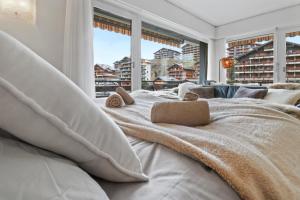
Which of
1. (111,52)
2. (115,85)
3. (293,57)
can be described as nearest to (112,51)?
(111,52)

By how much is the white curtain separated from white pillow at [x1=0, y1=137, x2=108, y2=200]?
2.12m

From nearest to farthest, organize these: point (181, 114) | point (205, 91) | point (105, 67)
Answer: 1. point (181, 114)
2. point (205, 91)
3. point (105, 67)

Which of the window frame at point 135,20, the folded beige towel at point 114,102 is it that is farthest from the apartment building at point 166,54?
the folded beige towel at point 114,102

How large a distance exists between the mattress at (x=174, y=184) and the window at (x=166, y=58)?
3039 millimetres

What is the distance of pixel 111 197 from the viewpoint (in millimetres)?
449

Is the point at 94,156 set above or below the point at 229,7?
below

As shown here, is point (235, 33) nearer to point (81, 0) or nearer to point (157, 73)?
point (157, 73)

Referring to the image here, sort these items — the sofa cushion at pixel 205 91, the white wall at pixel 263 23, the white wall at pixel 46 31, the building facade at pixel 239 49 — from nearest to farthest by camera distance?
the white wall at pixel 46 31 < the sofa cushion at pixel 205 91 < the white wall at pixel 263 23 < the building facade at pixel 239 49

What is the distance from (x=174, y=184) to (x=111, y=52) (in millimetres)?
2853

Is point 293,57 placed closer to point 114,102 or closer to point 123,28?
point 123,28

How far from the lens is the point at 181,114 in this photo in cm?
97

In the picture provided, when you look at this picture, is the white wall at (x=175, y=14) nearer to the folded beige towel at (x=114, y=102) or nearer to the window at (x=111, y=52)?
the window at (x=111, y=52)

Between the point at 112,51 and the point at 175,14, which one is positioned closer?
the point at 112,51

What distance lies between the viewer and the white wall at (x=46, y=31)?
220cm
